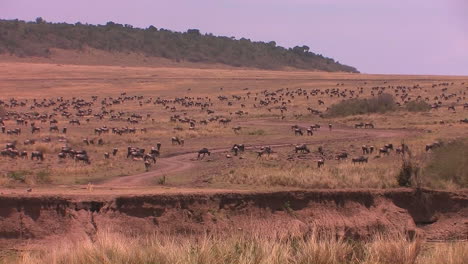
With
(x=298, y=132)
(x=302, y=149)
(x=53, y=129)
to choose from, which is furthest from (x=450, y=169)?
(x=53, y=129)

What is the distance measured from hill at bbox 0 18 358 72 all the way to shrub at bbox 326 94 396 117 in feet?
269

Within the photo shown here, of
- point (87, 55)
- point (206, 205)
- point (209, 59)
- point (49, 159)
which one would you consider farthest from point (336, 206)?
point (209, 59)

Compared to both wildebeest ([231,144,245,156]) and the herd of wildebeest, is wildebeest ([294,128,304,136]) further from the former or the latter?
wildebeest ([231,144,245,156])

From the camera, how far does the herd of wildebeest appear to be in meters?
33.1

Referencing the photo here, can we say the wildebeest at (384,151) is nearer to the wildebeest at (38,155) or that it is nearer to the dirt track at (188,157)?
the dirt track at (188,157)

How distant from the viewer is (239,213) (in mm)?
16812

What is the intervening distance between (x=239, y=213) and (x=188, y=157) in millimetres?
17298

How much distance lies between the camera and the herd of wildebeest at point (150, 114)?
109ft

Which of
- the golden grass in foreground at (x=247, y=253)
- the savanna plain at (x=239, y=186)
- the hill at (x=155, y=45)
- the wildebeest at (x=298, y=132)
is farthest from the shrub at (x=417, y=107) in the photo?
the hill at (x=155, y=45)

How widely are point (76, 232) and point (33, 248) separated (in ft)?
3.22

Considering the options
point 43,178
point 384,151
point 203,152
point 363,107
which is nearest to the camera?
point 43,178

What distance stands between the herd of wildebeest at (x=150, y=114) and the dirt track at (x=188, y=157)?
0.75m

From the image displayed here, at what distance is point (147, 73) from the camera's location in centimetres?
11281

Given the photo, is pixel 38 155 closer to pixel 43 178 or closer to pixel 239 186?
pixel 43 178
